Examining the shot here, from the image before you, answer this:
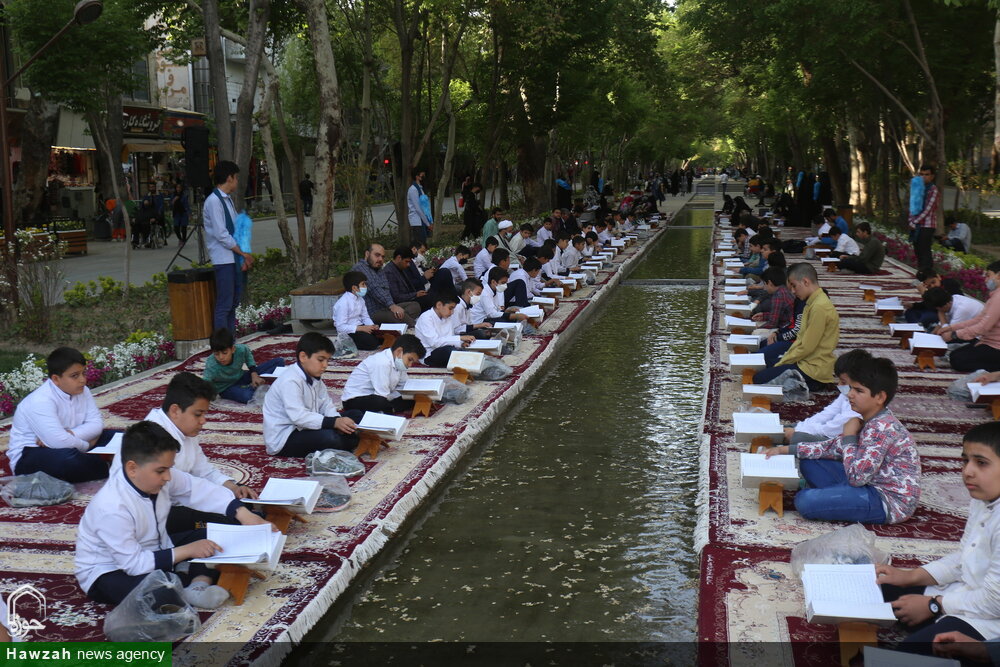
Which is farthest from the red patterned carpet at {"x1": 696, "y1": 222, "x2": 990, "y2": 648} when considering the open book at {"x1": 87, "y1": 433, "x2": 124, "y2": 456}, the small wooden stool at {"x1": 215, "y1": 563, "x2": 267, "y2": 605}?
the open book at {"x1": 87, "y1": 433, "x2": 124, "y2": 456}

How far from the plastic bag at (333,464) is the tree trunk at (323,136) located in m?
8.57

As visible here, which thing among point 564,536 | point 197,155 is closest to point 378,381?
point 564,536

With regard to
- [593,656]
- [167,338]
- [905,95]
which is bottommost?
[593,656]

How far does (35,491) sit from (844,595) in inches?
198

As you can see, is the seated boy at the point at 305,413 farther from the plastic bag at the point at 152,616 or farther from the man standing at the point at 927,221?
the man standing at the point at 927,221

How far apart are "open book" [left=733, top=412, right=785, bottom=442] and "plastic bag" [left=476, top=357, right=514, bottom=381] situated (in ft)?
10.9

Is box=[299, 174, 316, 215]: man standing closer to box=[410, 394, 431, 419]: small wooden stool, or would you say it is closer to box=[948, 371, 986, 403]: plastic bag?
box=[410, 394, 431, 419]: small wooden stool

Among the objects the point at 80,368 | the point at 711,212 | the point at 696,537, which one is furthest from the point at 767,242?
the point at 711,212

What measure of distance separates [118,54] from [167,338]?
931 cm

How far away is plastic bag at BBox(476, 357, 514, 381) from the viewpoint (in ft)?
33.2

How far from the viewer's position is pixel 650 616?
5.27 m

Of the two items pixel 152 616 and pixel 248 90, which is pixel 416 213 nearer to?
pixel 248 90

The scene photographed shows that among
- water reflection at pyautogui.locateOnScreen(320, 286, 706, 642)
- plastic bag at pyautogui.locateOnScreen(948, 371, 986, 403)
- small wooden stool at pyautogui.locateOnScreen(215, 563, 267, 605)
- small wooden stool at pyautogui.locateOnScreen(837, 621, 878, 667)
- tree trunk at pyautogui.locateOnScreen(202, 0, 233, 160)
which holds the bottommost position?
water reflection at pyautogui.locateOnScreen(320, 286, 706, 642)

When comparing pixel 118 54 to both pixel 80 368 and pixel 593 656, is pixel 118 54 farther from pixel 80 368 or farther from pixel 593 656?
pixel 593 656
